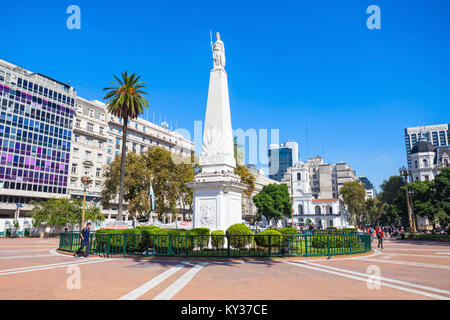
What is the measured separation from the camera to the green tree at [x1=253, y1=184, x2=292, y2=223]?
67.8 meters

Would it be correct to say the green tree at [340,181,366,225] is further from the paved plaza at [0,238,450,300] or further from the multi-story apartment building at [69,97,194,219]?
the paved plaza at [0,238,450,300]

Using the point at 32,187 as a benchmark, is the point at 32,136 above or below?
above

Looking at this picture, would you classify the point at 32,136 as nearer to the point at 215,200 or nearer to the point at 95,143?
the point at 95,143

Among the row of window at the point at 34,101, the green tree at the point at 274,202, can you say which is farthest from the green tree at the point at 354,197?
the row of window at the point at 34,101

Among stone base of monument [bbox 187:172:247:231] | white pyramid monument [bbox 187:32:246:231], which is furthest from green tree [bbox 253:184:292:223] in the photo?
stone base of monument [bbox 187:172:247:231]

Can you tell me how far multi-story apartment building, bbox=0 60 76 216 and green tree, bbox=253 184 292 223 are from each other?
39257mm

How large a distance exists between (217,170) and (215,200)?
1846 millimetres

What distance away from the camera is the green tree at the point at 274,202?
67.8m

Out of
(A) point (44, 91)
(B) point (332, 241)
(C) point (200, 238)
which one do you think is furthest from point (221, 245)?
(A) point (44, 91)

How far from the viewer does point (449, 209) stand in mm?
34594

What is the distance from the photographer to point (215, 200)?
56.0 feet

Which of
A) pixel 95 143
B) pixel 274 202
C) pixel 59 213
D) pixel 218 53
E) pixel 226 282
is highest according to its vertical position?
pixel 95 143

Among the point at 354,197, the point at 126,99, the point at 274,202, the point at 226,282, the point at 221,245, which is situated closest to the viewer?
the point at 226,282
